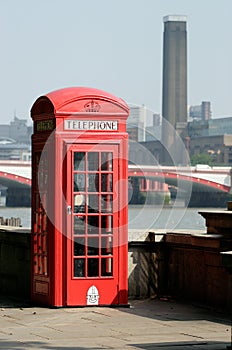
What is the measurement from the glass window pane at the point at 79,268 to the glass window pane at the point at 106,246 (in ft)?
0.76

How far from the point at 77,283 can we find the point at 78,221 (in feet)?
1.99

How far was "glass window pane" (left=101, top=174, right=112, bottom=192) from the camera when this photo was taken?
10234 mm

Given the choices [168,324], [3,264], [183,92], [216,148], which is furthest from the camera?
[183,92]

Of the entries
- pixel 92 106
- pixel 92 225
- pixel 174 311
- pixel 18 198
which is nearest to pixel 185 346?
pixel 174 311

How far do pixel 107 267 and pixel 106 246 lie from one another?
21 centimetres

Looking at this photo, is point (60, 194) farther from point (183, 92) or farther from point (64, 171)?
point (183, 92)

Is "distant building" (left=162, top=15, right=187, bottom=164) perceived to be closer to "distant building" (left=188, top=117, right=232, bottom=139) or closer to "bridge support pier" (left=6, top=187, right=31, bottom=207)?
"distant building" (left=188, top=117, right=232, bottom=139)

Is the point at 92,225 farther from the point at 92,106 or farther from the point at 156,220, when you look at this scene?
the point at 156,220

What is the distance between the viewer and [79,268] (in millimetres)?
10164

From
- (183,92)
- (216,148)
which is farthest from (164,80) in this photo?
(216,148)

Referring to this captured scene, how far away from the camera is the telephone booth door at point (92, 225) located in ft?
33.1

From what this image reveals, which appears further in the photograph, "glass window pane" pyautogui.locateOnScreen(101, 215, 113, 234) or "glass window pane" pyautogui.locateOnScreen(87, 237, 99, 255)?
"glass window pane" pyautogui.locateOnScreen(101, 215, 113, 234)

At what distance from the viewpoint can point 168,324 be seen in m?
8.98

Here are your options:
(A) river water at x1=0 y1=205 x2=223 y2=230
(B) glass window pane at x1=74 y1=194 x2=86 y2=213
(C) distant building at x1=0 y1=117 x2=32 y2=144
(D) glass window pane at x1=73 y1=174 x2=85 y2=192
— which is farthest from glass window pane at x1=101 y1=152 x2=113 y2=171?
(C) distant building at x1=0 y1=117 x2=32 y2=144
